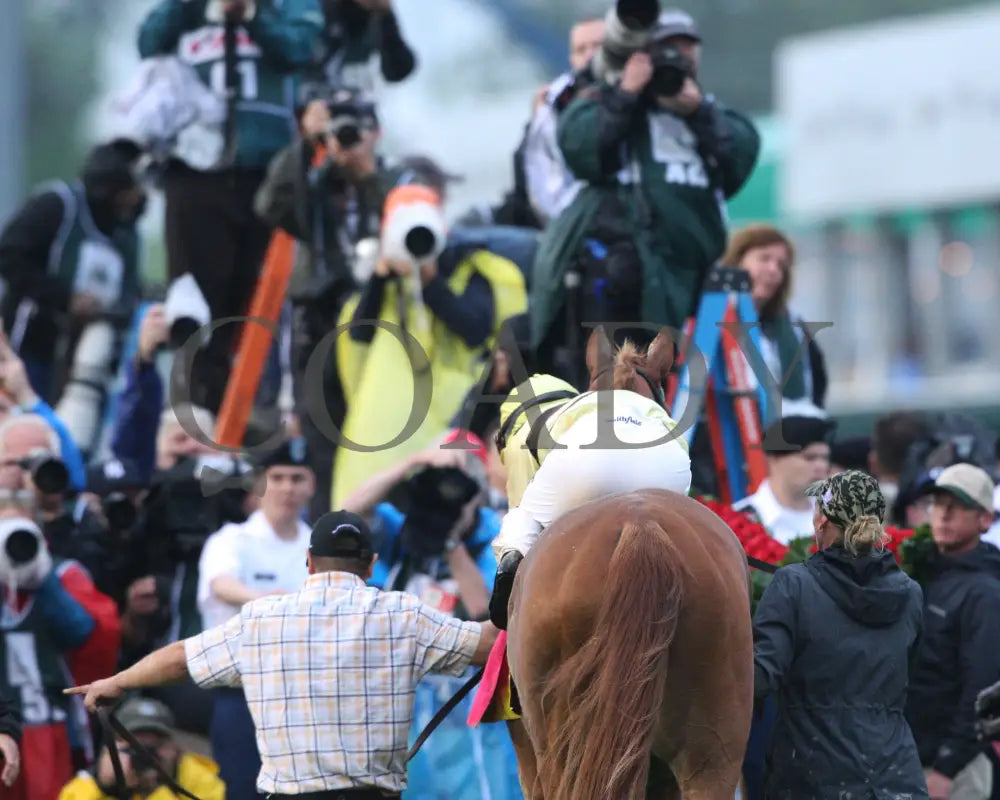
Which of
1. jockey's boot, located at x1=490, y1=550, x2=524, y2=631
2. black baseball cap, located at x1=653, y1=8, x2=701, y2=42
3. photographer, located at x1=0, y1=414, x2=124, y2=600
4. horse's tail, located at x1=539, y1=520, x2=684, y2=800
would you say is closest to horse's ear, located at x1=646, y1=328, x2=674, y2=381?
jockey's boot, located at x1=490, y1=550, x2=524, y2=631

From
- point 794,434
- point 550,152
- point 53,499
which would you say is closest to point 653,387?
point 794,434

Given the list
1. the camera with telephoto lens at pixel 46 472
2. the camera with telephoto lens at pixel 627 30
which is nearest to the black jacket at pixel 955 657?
the camera with telephoto lens at pixel 627 30

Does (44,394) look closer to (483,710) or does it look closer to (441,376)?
(441,376)

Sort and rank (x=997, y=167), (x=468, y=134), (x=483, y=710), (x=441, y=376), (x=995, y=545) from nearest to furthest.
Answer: (x=483, y=710), (x=995, y=545), (x=441, y=376), (x=997, y=167), (x=468, y=134)

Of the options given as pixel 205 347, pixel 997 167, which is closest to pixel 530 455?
pixel 205 347

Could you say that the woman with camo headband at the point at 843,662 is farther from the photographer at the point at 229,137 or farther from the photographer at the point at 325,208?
the photographer at the point at 229,137

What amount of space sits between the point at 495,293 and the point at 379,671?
365cm

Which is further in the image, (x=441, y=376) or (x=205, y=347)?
(x=205, y=347)

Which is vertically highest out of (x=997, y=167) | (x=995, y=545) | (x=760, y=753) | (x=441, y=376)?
(x=997, y=167)

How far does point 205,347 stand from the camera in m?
11.5

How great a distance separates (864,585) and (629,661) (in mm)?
1101

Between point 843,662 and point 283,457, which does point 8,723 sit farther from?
point 843,662

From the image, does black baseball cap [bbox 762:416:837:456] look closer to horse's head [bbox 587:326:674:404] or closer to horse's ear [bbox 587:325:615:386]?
horse's ear [bbox 587:325:615:386]

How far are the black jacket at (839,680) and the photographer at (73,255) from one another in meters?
5.65
